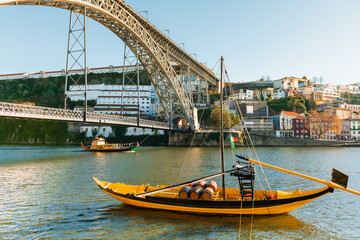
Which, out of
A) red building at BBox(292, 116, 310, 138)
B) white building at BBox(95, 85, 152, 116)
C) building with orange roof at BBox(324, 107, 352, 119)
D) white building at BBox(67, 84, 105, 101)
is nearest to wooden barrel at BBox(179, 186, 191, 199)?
red building at BBox(292, 116, 310, 138)

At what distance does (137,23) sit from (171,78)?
1384 cm

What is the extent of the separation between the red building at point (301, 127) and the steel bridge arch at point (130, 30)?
35.1 m

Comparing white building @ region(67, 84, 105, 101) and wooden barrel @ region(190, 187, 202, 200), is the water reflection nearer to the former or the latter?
wooden barrel @ region(190, 187, 202, 200)

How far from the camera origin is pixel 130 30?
140 ft

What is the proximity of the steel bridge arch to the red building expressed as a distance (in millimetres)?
35129

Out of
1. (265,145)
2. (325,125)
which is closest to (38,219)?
(265,145)

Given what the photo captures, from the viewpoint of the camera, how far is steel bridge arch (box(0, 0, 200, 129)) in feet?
109

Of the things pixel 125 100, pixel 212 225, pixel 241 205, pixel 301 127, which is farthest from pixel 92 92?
pixel 212 225

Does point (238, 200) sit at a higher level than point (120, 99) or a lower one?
lower

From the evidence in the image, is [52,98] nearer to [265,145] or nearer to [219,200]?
[265,145]

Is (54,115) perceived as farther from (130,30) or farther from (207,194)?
(207,194)

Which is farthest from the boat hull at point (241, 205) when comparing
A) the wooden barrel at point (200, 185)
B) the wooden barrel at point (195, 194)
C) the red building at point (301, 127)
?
the red building at point (301, 127)

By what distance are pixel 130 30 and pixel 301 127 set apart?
58585mm

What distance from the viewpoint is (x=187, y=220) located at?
38.6ft
